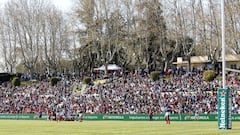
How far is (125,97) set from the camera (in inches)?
2552

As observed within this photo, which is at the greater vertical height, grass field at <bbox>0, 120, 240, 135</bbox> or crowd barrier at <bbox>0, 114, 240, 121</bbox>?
grass field at <bbox>0, 120, 240, 135</bbox>

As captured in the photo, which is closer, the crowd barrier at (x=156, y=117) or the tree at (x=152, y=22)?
the crowd barrier at (x=156, y=117)

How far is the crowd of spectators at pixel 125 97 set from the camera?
58.2 m

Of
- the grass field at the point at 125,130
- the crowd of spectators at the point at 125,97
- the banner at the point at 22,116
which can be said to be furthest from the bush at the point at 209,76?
the grass field at the point at 125,130

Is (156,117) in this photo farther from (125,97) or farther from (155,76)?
(155,76)

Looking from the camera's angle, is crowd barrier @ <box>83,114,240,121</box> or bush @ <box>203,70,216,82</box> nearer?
crowd barrier @ <box>83,114,240,121</box>

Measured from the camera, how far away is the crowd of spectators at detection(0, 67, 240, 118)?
58.2 m

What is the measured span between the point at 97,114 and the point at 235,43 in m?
18.3

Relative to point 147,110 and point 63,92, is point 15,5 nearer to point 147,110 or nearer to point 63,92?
point 63,92

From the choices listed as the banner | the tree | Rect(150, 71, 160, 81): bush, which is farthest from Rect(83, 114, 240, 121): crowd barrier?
the tree

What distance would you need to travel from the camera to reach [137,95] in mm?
64188

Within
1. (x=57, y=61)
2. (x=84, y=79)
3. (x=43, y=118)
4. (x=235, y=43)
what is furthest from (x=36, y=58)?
(x=235, y=43)

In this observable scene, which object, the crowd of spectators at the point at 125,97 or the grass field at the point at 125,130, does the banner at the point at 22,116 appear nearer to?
the crowd of spectators at the point at 125,97

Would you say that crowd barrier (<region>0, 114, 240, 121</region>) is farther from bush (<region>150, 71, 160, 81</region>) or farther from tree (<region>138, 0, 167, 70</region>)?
tree (<region>138, 0, 167, 70</region>)
